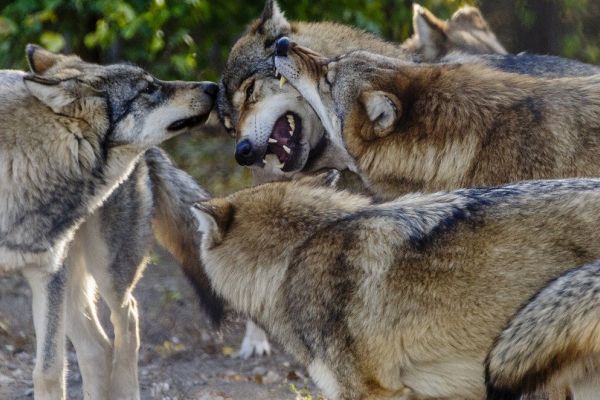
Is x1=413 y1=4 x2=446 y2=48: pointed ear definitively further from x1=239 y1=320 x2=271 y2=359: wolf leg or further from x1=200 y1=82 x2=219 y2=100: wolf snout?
x1=200 y1=82 x2=219 y2=100: wolf snout

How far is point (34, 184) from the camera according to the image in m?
5.22

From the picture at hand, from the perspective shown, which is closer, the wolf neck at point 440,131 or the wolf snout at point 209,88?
the wolf neck at point 440,131

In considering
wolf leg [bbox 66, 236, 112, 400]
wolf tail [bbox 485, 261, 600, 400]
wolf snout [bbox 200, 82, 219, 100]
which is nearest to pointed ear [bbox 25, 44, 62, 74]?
wolf snout [bbox 200, 82, 219, 100]

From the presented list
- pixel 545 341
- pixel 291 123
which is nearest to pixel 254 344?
pixel 291 123

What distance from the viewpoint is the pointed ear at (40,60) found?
19.0 feet

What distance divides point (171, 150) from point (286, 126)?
308cm

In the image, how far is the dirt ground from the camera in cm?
625

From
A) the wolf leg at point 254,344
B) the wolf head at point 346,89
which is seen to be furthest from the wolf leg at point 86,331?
the wolf head at point 346,89

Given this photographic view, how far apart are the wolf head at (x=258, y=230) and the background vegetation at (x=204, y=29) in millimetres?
3466

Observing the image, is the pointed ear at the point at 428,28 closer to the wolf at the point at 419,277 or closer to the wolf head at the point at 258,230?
the wolf head at the point at 258,230

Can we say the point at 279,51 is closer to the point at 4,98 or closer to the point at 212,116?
the point at 212,116

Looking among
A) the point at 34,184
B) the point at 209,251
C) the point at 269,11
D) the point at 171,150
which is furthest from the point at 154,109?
the point at 171,150

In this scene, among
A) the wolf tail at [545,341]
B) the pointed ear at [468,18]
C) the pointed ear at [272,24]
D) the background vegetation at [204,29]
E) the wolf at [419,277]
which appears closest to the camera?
the wolf tail at [545,341]

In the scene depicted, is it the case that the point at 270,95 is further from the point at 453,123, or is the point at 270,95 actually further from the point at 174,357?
the point at 174,357
